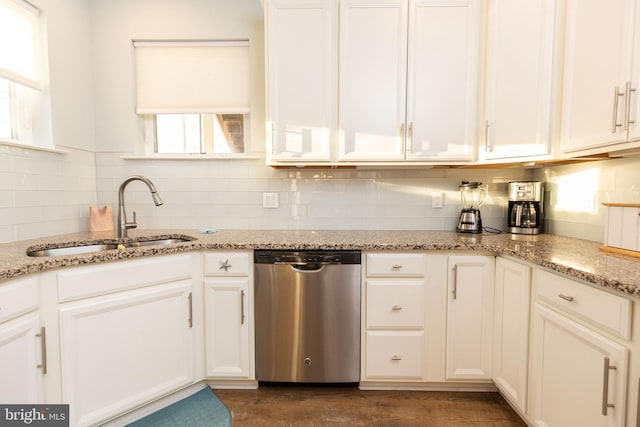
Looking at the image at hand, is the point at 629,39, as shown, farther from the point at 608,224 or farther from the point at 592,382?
the point at 592,382

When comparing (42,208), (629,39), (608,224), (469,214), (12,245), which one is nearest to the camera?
(629,39)

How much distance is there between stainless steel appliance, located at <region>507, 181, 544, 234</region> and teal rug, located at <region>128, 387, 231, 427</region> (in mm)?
2108

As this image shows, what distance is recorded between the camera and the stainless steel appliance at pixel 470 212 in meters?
2.18

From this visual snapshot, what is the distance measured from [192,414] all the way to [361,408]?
92 centimetres

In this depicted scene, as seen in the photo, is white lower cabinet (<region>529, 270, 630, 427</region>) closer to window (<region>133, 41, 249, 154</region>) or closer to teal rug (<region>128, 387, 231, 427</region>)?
teal rug (<region>128, 387, 231, 427</region>)

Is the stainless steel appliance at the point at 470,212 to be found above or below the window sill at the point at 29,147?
below

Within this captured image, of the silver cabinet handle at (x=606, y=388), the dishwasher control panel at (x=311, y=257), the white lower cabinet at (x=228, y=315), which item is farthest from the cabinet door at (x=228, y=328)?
the silver cabinet handle at (x=606, y=388)

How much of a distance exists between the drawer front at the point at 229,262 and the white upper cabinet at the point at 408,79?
87 cm

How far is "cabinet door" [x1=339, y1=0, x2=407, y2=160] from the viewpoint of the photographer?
196 centimetres

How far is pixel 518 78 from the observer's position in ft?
5.81

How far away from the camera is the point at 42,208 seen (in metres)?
1.96

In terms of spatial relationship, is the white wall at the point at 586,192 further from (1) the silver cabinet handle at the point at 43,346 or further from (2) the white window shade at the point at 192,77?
(1) the silver cabinet handle at the point at 43,346

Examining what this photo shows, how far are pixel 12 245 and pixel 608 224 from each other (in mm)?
2984

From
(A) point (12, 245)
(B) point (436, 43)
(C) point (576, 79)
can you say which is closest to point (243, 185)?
(A) point (12, 245)
